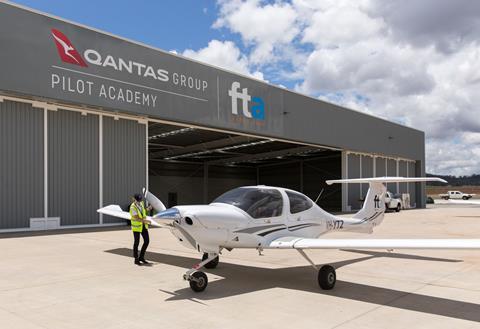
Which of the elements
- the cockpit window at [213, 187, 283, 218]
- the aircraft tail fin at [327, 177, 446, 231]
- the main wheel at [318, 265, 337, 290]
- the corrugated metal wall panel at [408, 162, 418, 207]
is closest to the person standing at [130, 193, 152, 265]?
the cockpit window at [213, 187, 283, 218]

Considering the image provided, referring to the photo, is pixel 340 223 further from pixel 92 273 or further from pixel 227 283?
pixel 92 273

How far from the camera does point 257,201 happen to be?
8266 mm

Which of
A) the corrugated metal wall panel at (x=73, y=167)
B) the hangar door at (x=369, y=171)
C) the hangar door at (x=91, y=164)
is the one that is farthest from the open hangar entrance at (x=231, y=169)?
the corrugated metal wall panel at (x=73, y=167)

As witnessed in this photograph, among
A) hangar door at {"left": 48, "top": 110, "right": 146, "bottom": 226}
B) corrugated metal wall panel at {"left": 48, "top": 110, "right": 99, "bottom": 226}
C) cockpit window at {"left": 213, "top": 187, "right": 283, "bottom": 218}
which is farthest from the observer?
hangar door at {"left": 48, "top": 110, "right": 146, "bottom": 226}

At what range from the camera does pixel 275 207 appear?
843 cm

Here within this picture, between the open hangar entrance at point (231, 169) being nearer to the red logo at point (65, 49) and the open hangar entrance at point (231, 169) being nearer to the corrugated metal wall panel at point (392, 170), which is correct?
the corrugated metal wall panel at point (392, 170)

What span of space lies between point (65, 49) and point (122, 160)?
5.61m

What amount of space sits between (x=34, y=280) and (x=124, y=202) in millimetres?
12531

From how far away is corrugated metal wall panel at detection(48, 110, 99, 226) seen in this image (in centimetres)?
1791

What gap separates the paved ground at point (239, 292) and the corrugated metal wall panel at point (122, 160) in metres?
8.25

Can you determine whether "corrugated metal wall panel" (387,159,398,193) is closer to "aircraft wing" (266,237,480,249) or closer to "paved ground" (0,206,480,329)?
"paved ground" (0,206,480,329)

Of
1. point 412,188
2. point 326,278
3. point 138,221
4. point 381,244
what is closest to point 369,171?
point 412,188

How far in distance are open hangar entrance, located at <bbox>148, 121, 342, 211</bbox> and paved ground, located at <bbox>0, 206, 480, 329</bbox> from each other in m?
24.5

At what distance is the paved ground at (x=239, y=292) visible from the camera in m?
5.67
